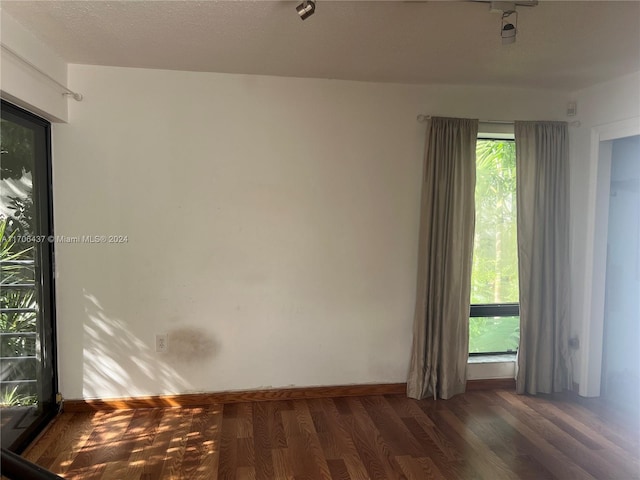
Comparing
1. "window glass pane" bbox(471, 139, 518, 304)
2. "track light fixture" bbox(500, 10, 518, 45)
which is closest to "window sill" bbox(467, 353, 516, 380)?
"window glass pane" bbox(471, 139, 518, 304)

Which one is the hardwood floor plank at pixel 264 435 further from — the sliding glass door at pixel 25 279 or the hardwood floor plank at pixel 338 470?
the sliding glass door at pixel 25 279

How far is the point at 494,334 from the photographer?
3.88 m

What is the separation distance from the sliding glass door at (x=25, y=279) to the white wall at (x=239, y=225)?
0.42ft

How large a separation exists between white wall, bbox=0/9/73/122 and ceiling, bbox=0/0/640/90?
69mm

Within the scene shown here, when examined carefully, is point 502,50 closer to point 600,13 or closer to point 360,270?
point 600,13

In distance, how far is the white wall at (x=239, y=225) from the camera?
10.5 ft

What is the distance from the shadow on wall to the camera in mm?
3230

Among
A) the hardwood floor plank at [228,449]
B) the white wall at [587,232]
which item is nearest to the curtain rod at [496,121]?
the white wall at [587,232]

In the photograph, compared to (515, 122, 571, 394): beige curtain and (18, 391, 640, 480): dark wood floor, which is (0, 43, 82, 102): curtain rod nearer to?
(18, 391, 640, 480): dark wood floor

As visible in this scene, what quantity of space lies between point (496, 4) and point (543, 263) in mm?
2271

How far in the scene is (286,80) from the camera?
335 centimetres

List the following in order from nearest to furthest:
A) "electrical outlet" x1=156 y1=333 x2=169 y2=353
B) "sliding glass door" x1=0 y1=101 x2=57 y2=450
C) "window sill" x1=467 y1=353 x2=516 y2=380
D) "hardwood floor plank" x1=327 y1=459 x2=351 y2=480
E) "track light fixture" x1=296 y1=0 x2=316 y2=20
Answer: "track light fixture" x1=296 y1=0 x2=316 y2=20, "hardwood floor plank" x1=327 y1=459 x2=351 y2=480, "sliding glass door" x1=0 y1=101 x2=57 y2=450, "electrical outlet" x1=156 y1=333 x2=169 y2=353, "window sill" x1=467 y1=353 x2=516 y2=380

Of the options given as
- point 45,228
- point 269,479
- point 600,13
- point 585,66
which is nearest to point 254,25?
point 600,13

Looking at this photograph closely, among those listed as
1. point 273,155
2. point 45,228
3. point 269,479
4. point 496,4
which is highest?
point 496,4
